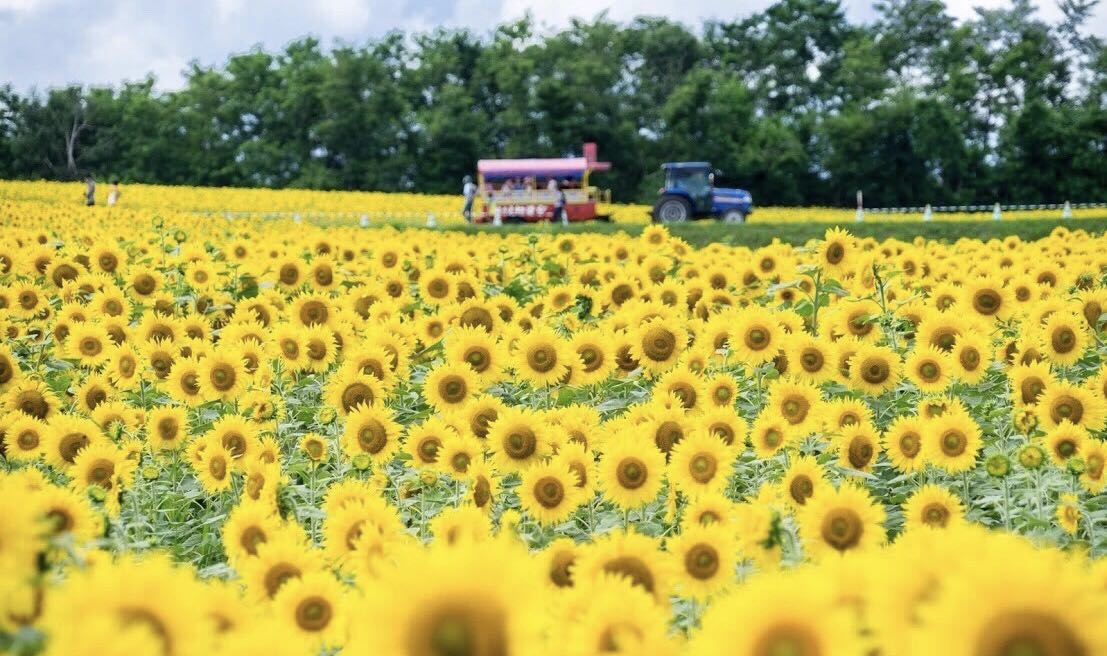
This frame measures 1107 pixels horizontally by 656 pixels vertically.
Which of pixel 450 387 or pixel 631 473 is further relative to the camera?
pixel 450 387

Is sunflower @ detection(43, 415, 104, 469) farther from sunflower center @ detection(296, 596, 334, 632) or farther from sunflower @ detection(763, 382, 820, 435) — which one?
sunflower @ detection(763, 382, 820, 435)

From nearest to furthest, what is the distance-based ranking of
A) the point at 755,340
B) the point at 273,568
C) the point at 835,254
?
the point at 273,568, the point at 755,340, the point at 835,254

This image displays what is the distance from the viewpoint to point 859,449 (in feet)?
11.9

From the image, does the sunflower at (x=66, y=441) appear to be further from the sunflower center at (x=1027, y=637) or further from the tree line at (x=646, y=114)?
the tree line at (x=646, y=114)

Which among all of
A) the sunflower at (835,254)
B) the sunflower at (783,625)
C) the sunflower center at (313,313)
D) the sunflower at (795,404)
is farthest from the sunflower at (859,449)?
the sunflower center at (313,313)

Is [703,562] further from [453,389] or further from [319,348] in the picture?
[319,348]

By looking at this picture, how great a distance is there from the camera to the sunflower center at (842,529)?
2.37 metres

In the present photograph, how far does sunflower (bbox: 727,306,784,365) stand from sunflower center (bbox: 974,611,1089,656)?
363cm

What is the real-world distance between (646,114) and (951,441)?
52151 mm

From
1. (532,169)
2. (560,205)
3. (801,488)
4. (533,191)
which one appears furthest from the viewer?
(532,169)

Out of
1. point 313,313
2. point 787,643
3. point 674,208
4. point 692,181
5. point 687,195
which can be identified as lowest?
point 313,313

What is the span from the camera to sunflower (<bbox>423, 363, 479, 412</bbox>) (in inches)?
168

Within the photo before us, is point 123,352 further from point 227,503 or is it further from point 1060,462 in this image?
point 1060,462

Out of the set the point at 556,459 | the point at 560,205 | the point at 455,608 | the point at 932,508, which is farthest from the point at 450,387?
the point at 560,205
